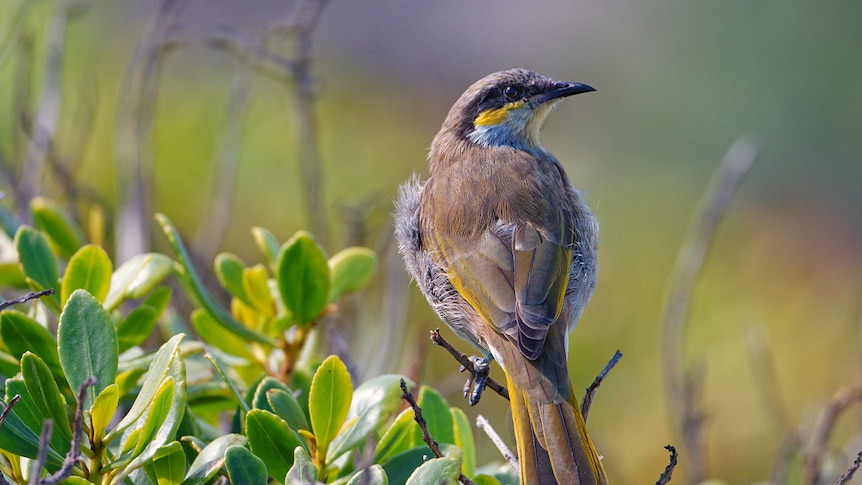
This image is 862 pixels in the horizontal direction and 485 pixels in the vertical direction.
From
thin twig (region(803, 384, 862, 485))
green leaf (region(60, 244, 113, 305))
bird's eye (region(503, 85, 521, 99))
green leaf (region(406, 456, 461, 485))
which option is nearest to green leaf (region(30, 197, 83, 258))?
green leaf (region(60, 244, 113, 305))

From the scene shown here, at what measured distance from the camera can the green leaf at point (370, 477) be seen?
4.96 feet

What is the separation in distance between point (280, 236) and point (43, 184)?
1.82 metres

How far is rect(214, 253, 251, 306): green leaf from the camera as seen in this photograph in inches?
91.7

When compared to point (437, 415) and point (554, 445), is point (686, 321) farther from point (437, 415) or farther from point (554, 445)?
point (437, 415)

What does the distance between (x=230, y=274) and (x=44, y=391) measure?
0.84 meters

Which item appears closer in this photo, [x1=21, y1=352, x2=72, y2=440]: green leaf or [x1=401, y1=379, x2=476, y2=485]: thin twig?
[x1=21, y1=352, x2=72, y2=440]: green leaf

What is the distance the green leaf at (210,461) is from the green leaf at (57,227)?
1.03 meters

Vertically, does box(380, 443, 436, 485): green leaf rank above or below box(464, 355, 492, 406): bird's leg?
below

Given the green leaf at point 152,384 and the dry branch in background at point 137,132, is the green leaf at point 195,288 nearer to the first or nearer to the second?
the green leaf at point 152,384

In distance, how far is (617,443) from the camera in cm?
520

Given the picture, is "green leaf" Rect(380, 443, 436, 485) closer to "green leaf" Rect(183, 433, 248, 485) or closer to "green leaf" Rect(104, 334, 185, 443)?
"green leaf" Rect(183, 433, 248, 485)

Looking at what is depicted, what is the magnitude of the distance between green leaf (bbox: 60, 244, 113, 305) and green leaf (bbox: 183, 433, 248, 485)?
494 mm

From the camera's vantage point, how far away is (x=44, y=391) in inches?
60.4

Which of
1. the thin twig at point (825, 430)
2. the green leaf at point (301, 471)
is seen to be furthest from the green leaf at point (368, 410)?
the thin twig at point (825, 430)
